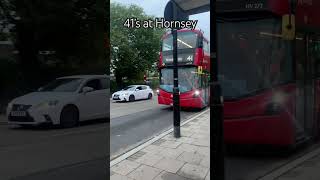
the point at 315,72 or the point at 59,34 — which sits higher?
the point at 59,34

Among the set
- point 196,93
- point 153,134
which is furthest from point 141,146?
point 196,93

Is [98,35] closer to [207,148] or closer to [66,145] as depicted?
[66,145]

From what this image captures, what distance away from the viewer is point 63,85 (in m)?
2.25

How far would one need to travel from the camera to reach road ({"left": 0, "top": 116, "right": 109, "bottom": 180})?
2150mm

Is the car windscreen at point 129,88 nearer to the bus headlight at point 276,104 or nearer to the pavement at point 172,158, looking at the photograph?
the pavement at point 172,158

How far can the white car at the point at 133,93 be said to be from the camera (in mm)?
2485

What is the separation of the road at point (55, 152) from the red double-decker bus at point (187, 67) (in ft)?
1.63

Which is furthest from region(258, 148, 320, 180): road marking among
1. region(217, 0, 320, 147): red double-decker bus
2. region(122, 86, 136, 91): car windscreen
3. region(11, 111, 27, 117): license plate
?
region(11, 111, 27, 117): license plate

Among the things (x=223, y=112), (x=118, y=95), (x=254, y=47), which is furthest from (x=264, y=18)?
(x=118, y=95)

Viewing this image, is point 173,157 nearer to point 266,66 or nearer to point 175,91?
point 175,91

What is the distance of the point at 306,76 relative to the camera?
3.44 meters

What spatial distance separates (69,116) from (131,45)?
573mm

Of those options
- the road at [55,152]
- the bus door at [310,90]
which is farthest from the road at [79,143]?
the bus door at [310,90]

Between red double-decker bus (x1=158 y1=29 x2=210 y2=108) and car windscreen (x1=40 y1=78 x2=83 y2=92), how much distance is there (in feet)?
1.96
